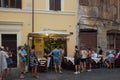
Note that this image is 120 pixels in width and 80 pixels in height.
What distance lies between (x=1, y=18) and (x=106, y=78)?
847 cm

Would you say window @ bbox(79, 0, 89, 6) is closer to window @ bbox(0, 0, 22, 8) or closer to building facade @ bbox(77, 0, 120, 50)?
building facade @ bbox(77, 0, 120, 50)

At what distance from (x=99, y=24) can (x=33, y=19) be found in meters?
6.07

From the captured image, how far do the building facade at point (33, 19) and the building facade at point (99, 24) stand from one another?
0.90 metres

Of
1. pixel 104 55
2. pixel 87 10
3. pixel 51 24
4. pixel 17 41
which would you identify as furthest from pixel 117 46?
pixel 17 41

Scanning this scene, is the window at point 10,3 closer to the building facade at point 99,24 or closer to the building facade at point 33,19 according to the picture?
the building facade at point 33,19

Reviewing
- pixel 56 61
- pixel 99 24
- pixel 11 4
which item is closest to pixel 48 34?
pixel 56 61

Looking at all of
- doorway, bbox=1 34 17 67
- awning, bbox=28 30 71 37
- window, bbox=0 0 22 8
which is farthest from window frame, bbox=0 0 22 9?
awning, bbox=28 30 71 37

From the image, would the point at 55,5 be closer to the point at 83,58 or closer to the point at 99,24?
the point at 99,24

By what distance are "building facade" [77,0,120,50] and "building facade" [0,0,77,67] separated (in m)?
0.90

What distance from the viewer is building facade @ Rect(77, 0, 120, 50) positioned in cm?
2688

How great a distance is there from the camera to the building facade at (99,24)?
26.9 meters

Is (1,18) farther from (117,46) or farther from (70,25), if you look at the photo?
(117,46)

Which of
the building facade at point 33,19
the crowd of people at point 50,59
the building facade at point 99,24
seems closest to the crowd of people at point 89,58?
the crowd of people at point 50,59

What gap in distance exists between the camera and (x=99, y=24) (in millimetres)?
27844
